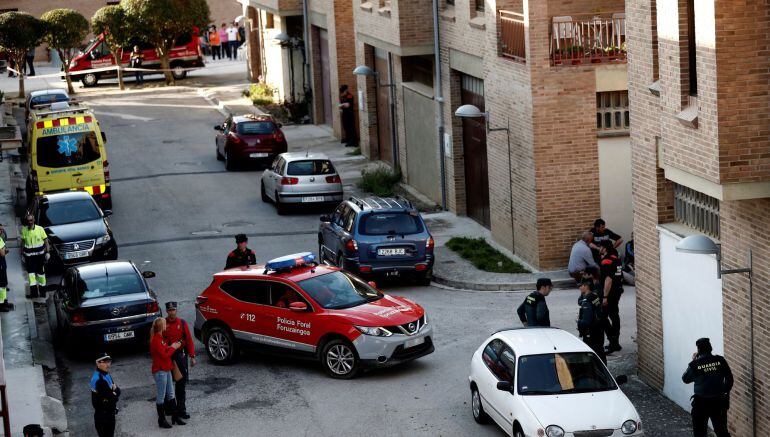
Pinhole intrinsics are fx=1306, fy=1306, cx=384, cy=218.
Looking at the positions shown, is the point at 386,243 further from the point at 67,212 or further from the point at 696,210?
the point at 696,210

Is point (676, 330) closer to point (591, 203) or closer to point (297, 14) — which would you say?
point (591, 203)

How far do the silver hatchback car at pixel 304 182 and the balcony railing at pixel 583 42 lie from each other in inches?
345

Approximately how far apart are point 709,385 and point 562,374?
169cm

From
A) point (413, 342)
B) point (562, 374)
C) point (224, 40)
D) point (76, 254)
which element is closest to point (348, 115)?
point (76, 254)

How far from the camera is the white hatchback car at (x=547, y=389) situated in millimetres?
14266

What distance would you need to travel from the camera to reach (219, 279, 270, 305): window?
19047 millimetres

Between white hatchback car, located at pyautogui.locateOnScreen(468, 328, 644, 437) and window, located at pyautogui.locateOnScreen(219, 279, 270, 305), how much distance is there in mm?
4036

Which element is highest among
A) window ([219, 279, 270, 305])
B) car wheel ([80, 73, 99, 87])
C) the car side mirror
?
car wheel ([80, 73, 99, 87])

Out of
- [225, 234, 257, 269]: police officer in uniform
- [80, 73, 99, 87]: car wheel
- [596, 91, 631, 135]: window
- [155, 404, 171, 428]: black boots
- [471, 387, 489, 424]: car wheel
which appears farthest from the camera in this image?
[80, 73, 99, 87]: car wheel

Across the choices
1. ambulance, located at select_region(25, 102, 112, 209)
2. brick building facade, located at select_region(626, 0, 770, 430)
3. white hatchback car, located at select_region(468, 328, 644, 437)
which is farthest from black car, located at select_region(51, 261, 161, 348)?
ambulance, located at select_region(25, 102, 112, 209)

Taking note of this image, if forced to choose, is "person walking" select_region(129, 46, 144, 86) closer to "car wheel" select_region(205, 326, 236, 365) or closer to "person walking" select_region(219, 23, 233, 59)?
"person walking" select_region(219, 23, 233, 59)

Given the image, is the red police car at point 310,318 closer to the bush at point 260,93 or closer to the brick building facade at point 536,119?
the brick building facade at point 536,119

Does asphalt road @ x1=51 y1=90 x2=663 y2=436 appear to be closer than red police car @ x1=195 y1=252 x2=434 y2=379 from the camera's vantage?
Yes

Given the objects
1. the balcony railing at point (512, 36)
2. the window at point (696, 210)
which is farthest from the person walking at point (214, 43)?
the window at point (696, 210)
